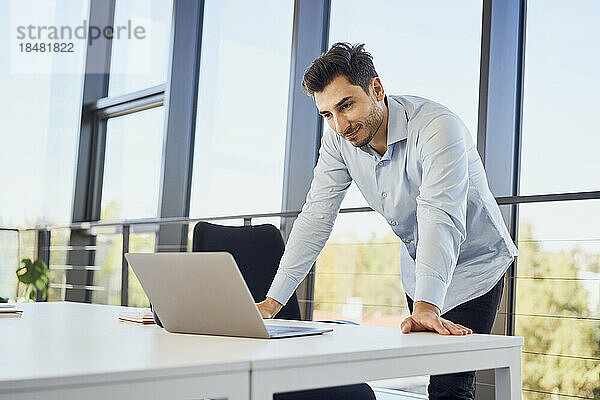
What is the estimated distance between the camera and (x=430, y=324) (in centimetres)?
141

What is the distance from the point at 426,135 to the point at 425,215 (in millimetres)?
243

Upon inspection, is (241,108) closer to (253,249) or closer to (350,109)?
(253,249)

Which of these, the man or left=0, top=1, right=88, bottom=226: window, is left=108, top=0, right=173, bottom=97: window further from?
the man

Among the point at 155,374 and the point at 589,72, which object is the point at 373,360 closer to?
the point at 155,374

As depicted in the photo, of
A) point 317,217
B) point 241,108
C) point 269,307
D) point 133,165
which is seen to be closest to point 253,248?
point 317,217

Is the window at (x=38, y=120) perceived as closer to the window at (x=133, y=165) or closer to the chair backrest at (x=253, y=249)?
the window at (x=133, y=165)

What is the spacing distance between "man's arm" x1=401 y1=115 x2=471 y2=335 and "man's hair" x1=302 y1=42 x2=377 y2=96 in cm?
22

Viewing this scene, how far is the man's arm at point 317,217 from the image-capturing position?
6.53 ft

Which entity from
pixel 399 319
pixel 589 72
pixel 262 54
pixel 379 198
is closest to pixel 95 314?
pixel 379 198

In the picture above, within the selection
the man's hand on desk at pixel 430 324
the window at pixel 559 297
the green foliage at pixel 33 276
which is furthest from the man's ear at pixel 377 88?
the green foliage at pixel 33 276

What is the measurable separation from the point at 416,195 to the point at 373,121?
0.78 feet

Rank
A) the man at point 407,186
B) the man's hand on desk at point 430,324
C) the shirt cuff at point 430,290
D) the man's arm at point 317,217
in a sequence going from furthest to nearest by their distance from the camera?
1. the man's arm at point 317,217
2. the man at point 407,186
3. the shirt cuff at point 430,290
4. the man's hand on desk at point 430,324

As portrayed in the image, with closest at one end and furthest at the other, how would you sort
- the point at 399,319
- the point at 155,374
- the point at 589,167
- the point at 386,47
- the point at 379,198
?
1. the point at 155,374
2. the point at 379,198
3. the point at 589,167
4. the point at 399,319
5. the point at 386,47

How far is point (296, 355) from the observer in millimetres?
1019
